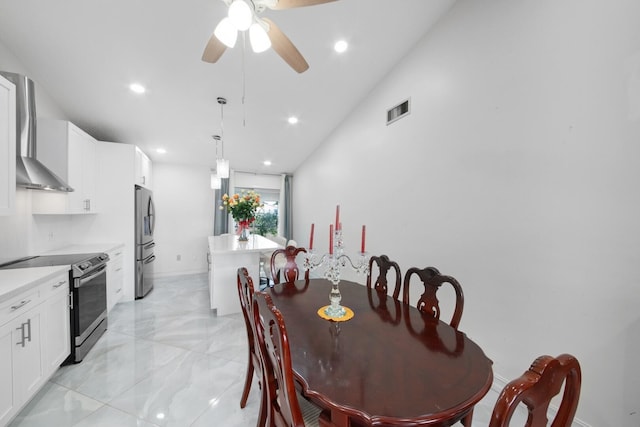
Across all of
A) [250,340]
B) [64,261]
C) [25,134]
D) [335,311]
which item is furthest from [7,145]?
[335,311]

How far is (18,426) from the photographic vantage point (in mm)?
1478

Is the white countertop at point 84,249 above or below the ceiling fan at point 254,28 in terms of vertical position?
below

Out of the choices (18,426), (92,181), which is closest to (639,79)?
(18,426)

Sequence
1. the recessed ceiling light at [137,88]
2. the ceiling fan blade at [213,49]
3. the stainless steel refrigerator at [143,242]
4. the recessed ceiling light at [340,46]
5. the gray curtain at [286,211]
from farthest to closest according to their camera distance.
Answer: the gray curtain at [286,211] < the stainless steel refrigerator at [143,242] < the recessed ceiling light at [137,88] < the recessed ceiling light at [340,46] < the ceiling fan blade at [213,49]

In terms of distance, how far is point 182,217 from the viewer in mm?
5062

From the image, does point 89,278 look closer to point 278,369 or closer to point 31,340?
point 31,340

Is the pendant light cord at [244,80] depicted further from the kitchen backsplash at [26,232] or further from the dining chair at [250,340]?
the kitchen backsplash at [26,232]

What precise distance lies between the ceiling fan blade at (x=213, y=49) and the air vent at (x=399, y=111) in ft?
6.43

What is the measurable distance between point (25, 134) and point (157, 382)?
2.34 metres

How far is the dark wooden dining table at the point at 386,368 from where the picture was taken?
2.46 feet

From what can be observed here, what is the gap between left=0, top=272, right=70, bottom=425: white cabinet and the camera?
1382 millimetres

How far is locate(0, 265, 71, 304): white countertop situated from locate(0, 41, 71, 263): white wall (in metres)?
0.54

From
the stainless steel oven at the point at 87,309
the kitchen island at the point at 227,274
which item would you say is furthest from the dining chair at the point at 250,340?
the stainless steel oven at the point at 87,309

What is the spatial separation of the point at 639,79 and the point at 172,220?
622 cm
